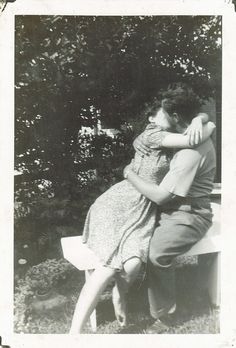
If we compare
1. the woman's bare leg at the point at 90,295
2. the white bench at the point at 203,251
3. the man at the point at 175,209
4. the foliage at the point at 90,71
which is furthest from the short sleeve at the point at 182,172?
the woman's bare leg at the point at 90,295

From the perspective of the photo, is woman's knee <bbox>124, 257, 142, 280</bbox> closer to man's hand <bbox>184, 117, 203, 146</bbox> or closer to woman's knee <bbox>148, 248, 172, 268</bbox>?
woman's knee <bbox>148, 248, 172, 268</bbox>

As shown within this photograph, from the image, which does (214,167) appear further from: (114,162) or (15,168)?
(15,168)

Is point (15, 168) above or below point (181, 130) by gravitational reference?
below

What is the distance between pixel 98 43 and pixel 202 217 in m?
1.32

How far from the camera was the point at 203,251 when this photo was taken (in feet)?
7.82

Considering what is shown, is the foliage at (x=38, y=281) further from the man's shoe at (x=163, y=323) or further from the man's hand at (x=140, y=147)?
the man's hand at (x=140, y=147)

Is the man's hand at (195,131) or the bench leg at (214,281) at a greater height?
the man's hand at (195,131)

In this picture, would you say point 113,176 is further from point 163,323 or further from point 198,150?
point 163,323

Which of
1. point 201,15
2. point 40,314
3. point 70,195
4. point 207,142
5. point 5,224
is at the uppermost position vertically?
point 201,15

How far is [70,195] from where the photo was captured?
2.41 m

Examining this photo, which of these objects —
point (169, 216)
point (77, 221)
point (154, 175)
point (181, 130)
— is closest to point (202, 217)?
point (169, 216)

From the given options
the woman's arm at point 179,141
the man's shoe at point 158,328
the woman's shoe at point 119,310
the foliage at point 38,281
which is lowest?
the man's shoe at point 158,328

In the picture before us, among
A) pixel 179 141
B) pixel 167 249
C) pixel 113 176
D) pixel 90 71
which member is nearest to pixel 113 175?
pixel 113 176

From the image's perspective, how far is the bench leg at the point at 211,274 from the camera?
2.38m
